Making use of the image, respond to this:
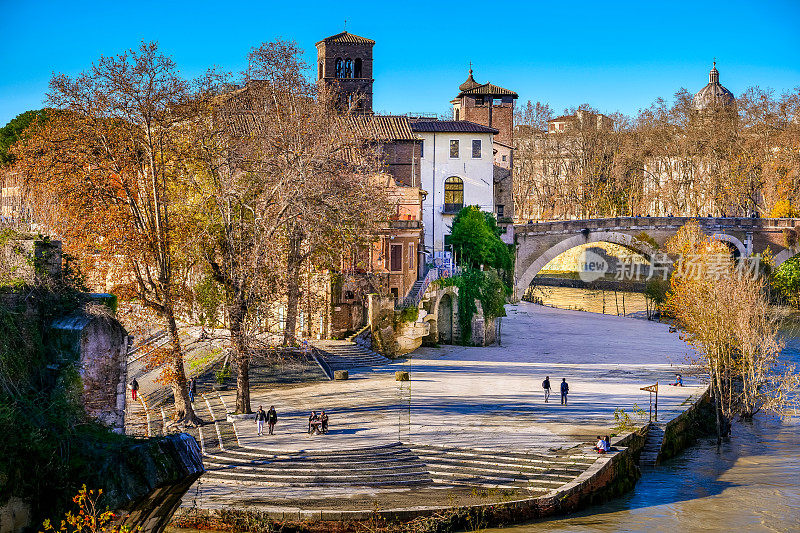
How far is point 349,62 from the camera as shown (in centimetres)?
5700

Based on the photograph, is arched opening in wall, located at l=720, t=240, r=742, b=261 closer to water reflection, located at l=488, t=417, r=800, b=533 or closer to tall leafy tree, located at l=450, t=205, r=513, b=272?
tall leafy tree, located at l=450, t=205, r=513, b=272

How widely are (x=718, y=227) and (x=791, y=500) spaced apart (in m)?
43.7

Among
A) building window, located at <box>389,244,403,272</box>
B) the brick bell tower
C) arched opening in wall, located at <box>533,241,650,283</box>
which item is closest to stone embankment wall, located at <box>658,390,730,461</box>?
building window, located at <box>389,244,403,272</box>

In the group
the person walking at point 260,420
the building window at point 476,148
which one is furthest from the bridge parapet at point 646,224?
the person walking at point 260,420

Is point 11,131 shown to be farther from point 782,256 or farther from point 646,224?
point 782,256

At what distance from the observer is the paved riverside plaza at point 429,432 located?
19.8 metres

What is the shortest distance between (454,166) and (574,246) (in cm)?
973

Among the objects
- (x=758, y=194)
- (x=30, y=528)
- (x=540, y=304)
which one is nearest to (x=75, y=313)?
(x=30, y=528)

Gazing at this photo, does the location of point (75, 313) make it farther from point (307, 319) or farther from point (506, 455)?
point (307, 319)

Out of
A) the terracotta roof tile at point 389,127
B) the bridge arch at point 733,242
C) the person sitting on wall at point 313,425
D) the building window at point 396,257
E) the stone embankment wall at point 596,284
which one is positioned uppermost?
the terracotta roof tile at point 389,127

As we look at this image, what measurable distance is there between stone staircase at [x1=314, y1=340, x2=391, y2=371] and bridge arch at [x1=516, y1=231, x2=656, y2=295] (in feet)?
80.7

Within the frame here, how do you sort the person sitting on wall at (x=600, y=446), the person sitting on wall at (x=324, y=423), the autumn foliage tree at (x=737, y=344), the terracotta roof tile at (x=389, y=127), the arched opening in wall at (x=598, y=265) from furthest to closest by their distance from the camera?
the arched opening in wall at (x=598, y=265) → the terracotta roof tile at (x=389, y=127) → the autumn foliage tree at (x=737, y=344) → the person sitting on wall at (x=324, y=423) → the person sitting on wall at (x=600, y=446)

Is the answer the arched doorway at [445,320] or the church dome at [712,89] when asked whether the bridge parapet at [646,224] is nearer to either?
the arched doorway at [445,320]

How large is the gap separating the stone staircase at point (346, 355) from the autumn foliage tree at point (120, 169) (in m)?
9.91
